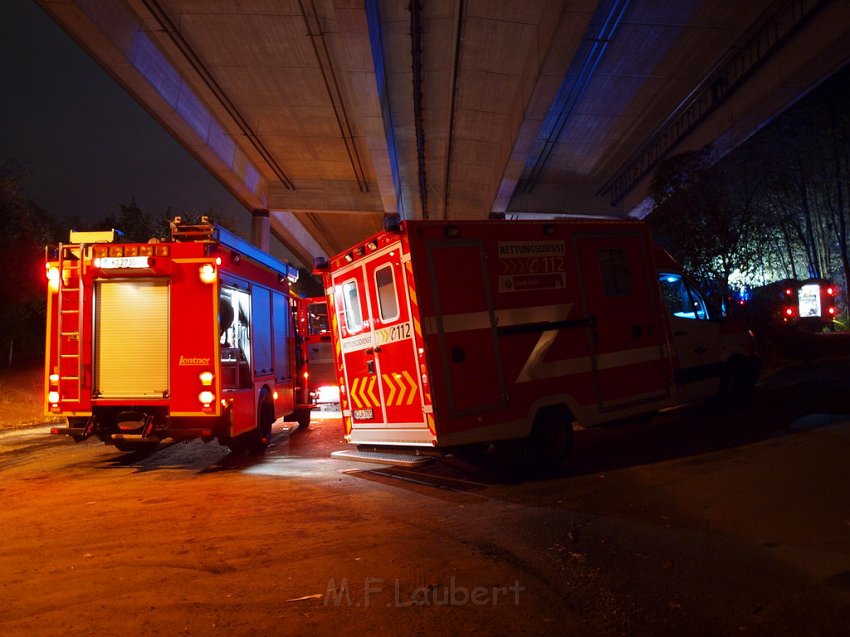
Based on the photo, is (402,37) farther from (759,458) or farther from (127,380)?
(759,458)

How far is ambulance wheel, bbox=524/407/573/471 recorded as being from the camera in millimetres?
7027

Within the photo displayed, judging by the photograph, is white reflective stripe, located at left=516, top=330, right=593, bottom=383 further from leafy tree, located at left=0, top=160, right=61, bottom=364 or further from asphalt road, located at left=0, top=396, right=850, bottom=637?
leafy tree, located at left=0, top=160, right=61, bottom=364

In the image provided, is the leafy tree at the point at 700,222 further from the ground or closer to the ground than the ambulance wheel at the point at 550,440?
further from the ground

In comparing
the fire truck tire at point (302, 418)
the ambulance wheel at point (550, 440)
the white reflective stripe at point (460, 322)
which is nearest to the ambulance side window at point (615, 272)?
the ambulance wheel at point (550, 440)

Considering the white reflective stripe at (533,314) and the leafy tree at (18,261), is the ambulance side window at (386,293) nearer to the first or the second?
the white reflective stripe at (533,314)

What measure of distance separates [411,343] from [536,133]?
38.1ft

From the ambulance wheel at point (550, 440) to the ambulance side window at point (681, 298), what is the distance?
2.48 metres

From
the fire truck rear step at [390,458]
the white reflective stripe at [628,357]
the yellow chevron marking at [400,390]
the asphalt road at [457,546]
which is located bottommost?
the asphalt road at [457,546]

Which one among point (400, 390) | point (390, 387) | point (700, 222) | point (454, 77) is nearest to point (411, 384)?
point (400, 390)

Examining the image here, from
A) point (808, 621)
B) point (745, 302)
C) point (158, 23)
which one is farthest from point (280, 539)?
point (745, 302)

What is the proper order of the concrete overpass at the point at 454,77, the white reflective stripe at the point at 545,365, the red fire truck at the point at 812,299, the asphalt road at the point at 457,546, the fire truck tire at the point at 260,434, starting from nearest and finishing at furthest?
1. the asphalt road at the point at 457,546
2. the white reflective stripe at the point at 545,365
3. the fire truck tire at the point at 260,434
4. the concrete overpass at the point at 454,77
5. the red fire truck at the point at 812,299

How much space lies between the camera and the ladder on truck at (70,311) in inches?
324

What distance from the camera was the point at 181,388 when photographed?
812 cm

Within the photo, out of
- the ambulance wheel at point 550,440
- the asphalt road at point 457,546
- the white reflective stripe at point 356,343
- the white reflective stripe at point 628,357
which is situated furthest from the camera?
the white reflective stripe at point 356,343
